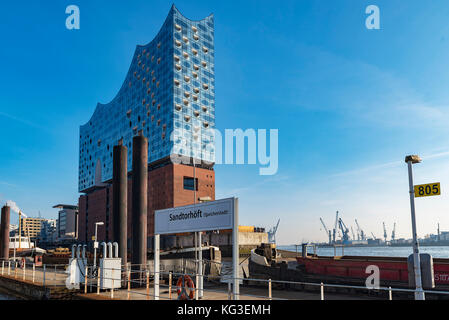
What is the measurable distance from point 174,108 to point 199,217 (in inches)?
3369

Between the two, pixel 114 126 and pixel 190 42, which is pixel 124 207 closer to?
pixel 190 42

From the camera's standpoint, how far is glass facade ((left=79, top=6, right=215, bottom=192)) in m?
98.5

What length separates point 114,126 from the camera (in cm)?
12756

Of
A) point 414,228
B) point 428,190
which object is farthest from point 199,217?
point 428,190

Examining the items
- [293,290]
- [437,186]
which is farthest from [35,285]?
[437,186]

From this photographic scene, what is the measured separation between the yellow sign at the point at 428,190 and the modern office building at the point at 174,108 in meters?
78.9

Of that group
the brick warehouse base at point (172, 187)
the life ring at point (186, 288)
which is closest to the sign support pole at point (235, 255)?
the life ring at point (186, 288)

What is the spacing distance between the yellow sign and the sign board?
623cm

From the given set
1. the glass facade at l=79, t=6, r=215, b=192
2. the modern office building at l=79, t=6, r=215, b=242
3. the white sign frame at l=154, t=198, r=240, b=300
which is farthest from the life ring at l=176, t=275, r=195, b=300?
the glass facade at l=79, t=6, r=215, b=192

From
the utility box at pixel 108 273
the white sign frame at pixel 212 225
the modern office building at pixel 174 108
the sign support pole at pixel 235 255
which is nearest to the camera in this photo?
the sign support pole at pixel 235 255

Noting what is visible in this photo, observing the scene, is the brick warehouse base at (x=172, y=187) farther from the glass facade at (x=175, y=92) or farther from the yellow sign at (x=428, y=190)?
the yellow sign at (x=428, y=190)

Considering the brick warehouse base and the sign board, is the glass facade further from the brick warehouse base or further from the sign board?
the sign board

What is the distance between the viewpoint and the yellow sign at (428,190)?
12.3 m
